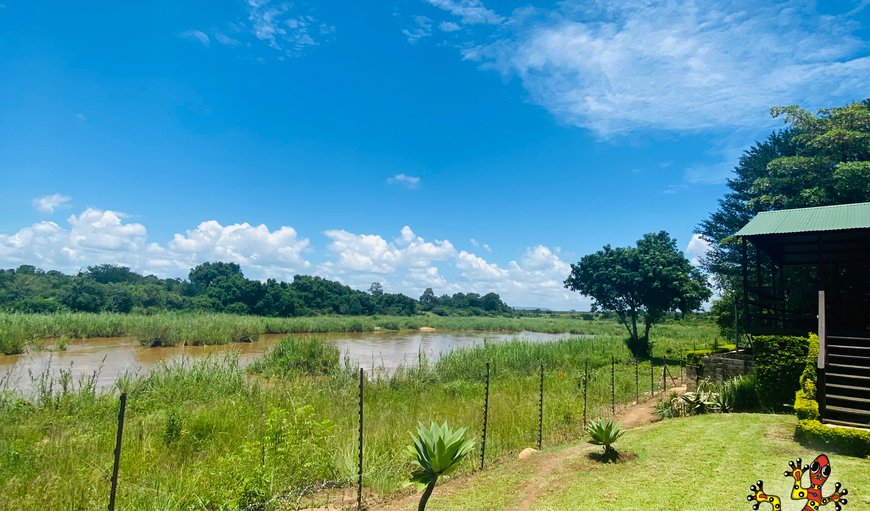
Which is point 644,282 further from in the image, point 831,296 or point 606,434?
point 606,434

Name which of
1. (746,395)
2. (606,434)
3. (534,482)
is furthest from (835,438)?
(534,482)

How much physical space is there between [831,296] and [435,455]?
11.0 meters

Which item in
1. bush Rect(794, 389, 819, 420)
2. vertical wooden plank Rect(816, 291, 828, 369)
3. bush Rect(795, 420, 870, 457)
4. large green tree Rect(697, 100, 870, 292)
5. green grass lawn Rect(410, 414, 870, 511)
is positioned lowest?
green grass lawn Rect(410, 414, 870, 511)

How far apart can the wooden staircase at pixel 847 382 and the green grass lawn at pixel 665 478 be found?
668 millimetres

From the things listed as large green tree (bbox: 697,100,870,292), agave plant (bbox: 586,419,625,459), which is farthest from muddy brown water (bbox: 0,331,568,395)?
large green tree (bbox: 697,100,870,292)

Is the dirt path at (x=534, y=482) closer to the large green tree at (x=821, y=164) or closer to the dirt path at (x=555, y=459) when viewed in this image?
the dirt path at (x=555, y=459)

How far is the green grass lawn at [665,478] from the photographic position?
4.14 m

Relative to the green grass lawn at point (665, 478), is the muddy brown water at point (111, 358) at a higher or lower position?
lower

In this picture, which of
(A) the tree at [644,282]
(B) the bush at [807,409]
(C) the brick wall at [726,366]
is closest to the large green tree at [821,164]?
(A) the tree at [644,282]

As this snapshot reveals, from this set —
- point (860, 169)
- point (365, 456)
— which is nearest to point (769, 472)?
point (365, 456)

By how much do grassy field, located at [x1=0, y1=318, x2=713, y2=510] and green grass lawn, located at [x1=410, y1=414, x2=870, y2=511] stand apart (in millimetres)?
943

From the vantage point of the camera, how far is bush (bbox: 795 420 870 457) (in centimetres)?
529

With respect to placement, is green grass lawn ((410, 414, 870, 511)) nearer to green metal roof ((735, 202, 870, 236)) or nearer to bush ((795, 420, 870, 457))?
bush ((795, 420, 870, 457))

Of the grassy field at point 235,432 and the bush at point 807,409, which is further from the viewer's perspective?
the bush at point 807,409
